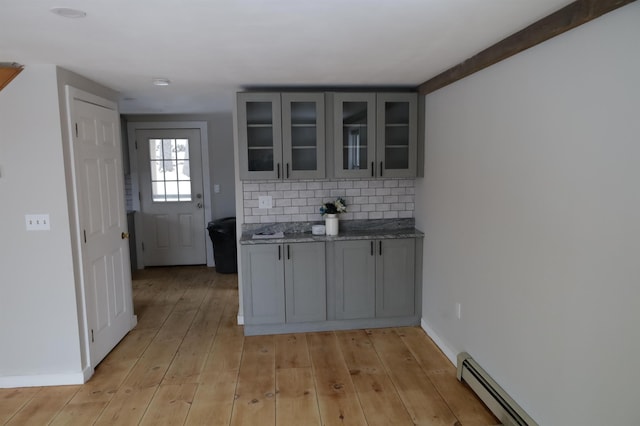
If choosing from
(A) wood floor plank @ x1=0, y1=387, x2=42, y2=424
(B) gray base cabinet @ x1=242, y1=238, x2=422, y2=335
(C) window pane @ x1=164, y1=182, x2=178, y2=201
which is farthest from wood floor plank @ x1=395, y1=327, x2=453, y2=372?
(C) window pane @ x1=164, y1=182, x2=178, y2=201

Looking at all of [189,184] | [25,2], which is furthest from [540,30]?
[189,184]

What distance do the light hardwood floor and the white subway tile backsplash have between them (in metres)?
1.13

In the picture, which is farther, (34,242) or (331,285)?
(331,285)

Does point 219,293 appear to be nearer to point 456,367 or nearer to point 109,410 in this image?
point 109,410

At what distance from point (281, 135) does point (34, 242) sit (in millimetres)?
2047

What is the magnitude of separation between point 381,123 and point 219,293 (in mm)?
2816

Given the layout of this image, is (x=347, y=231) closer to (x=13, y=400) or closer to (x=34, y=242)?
(x=34, y=242)

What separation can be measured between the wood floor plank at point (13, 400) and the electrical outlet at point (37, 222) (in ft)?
3.76

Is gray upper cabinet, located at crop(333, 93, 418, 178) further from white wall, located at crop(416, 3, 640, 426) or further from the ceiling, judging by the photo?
white wall, located at crop(416, 3, 640, 426)

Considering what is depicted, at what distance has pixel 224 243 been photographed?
5590mm

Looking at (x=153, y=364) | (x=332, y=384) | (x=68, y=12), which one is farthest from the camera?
(x=153, y=364)

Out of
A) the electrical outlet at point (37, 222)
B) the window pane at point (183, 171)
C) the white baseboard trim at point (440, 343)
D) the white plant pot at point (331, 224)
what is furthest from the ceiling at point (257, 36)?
the window pane at point (183, 171)

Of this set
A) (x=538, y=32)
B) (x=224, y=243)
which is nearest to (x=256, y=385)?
(x=538, y=32)

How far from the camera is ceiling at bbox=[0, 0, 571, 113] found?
69.7 inches
